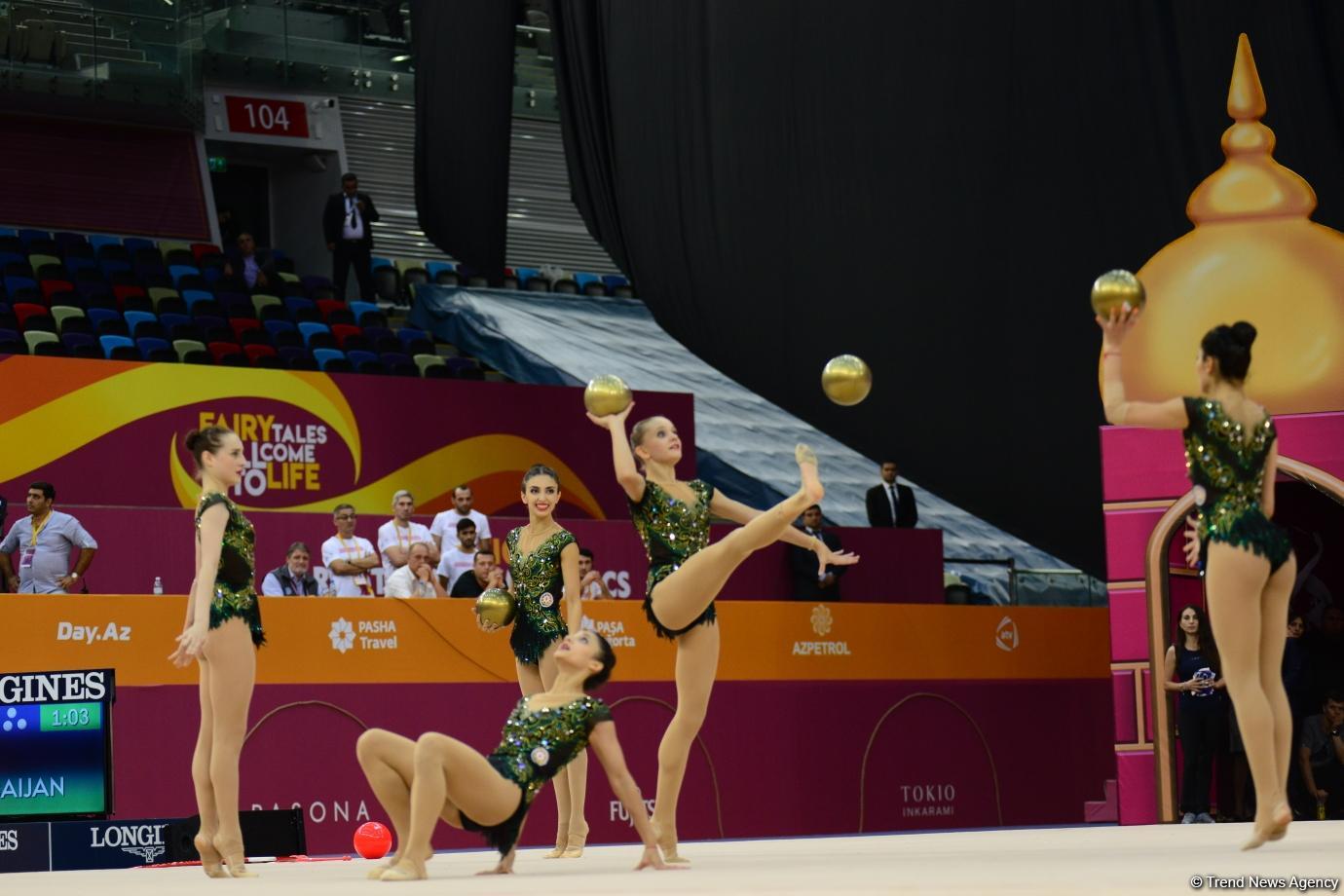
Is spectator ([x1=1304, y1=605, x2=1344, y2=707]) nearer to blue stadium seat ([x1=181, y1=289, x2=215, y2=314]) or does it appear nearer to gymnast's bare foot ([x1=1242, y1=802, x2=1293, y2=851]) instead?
gymnast's bare foot ([x1=1242, y1=802, x2=1293, y2=851])

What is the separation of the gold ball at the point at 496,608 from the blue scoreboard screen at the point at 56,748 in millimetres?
3177

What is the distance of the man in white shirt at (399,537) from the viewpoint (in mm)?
13867

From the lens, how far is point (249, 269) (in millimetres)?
20266

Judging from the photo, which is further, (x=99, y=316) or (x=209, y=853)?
(x=99, y=316)

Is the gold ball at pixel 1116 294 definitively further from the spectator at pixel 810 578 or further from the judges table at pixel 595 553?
the spectator at pixel 810 578

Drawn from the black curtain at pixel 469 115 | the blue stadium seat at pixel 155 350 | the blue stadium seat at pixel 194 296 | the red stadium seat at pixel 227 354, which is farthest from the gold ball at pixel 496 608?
the blue stadium seat at pixel 194 296

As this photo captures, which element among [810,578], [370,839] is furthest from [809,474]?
[810,578]

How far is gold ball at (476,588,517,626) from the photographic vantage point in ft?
25.1

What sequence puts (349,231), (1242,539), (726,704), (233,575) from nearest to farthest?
(1242,539)
(233,575)
(726,704)
(349,231)

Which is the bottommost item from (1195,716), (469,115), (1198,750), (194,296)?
(1198,750)

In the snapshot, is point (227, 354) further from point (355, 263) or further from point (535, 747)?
point (535, 747)

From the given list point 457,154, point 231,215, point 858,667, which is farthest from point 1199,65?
point 231,215

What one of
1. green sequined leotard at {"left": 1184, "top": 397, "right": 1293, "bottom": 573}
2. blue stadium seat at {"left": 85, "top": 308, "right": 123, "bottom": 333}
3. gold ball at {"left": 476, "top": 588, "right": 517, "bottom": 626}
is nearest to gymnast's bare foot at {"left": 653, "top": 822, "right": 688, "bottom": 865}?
gold ball at {"left": 476, "top": 588, "right": 517, "bottom": 626}

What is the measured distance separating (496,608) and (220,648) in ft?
3.83
